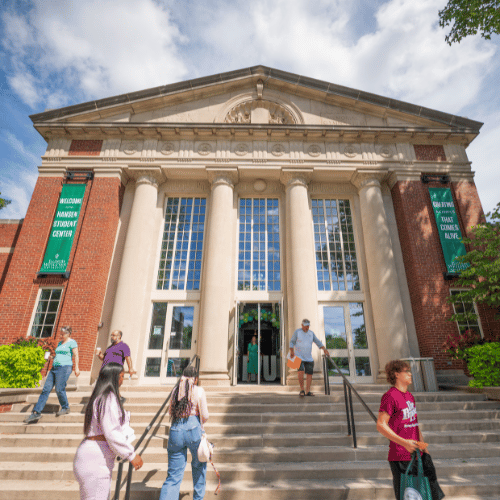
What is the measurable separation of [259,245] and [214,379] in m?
5.41

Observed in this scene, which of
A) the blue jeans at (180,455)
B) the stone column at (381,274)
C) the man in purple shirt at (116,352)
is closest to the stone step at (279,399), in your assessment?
the man in purple shirt at (116,352)

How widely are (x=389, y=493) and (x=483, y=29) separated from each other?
13269 millimetres

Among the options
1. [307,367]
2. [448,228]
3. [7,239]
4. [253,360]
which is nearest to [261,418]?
[307,367]

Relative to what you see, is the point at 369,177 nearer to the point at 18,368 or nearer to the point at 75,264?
the point at 75,264

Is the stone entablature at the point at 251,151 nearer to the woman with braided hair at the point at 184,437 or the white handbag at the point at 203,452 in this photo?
the woman with braided hair at the point at 184,437

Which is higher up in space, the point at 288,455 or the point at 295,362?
→ the point at 295,362

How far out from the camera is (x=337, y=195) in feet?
45.2

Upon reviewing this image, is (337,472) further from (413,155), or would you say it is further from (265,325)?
(413,155)

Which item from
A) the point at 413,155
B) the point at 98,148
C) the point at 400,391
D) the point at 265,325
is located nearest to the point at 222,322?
the point at 265,325

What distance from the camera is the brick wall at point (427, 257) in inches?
418

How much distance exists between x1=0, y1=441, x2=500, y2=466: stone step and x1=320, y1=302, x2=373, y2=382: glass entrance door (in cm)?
568

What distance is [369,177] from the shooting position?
13.1 m

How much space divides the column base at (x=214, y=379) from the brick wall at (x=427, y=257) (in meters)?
6.85

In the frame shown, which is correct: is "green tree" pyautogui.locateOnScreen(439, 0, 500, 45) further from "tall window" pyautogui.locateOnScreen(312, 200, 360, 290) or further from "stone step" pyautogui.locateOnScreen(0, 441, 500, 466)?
"stone step" pyautogui.locateOnScreen(0, 441, 500, 466)
